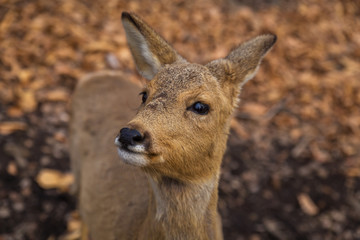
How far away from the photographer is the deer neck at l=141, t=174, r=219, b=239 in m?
2.42

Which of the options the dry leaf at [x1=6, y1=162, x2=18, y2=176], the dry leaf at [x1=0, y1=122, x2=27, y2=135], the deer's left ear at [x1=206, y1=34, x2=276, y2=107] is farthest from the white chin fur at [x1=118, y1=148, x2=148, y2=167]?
the dry leaf at [x1=0, y1=122, x2=27, y2=135]

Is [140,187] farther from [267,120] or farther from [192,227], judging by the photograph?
[267,120]

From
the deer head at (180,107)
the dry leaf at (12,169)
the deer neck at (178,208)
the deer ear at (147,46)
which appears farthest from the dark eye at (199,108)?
the dry leaf at (12,169)

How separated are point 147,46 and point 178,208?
47.6 inches

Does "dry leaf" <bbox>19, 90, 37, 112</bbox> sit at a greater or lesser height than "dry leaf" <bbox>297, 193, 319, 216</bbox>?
greater

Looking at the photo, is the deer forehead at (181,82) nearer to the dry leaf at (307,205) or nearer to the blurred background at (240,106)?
the blurred background at (240,106)

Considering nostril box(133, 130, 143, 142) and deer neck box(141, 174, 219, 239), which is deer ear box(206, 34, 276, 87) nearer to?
deer neck box(141, 174, 219, 239)

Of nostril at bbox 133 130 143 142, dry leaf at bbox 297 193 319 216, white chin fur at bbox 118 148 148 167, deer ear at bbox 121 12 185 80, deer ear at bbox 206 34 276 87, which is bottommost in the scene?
dry leaf at bbox 297 193 319 216

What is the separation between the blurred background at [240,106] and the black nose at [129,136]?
8.14 ft

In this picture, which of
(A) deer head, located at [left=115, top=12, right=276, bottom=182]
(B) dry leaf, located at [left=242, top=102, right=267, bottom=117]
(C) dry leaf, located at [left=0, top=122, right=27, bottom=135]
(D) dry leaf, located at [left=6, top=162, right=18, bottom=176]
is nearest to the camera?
(A) deer head, located at [left=115, top=12, right=276, bottom=182]

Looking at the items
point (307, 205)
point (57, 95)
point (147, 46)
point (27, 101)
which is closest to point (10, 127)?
point (27, 101)

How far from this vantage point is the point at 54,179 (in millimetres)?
4297

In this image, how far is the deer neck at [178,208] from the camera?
242 cm

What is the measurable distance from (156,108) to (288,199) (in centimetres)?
308
